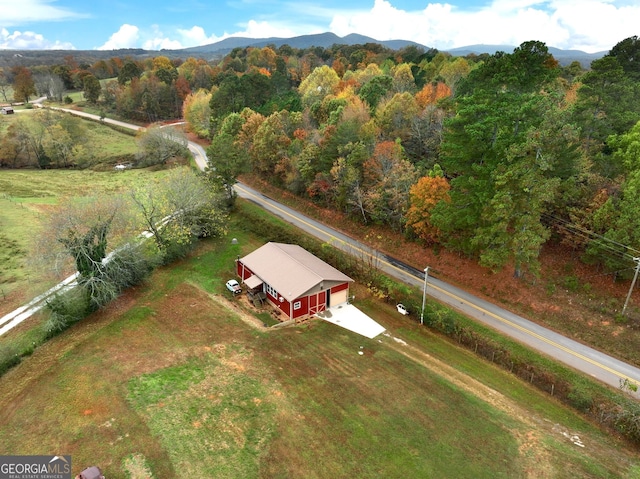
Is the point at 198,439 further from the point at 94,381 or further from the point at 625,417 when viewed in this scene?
the point at 625,417

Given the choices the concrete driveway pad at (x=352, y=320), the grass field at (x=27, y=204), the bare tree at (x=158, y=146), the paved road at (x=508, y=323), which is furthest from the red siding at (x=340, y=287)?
the bare tree at (x=158, y=146)

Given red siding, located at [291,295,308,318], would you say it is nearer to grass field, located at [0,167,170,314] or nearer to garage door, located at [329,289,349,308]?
garage door, located at [329,289,349,308]

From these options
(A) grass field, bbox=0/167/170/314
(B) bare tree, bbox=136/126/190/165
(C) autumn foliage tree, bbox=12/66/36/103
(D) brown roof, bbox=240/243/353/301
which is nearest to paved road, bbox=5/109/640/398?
(A) grass field, bbox=0/167/170/314

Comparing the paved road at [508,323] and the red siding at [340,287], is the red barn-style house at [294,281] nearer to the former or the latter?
the red siding at [340,287]

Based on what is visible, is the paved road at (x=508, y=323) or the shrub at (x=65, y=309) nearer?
the paved road at (x=508, y=323)

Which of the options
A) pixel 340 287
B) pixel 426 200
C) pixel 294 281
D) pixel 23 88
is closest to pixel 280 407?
pixel 294 281
